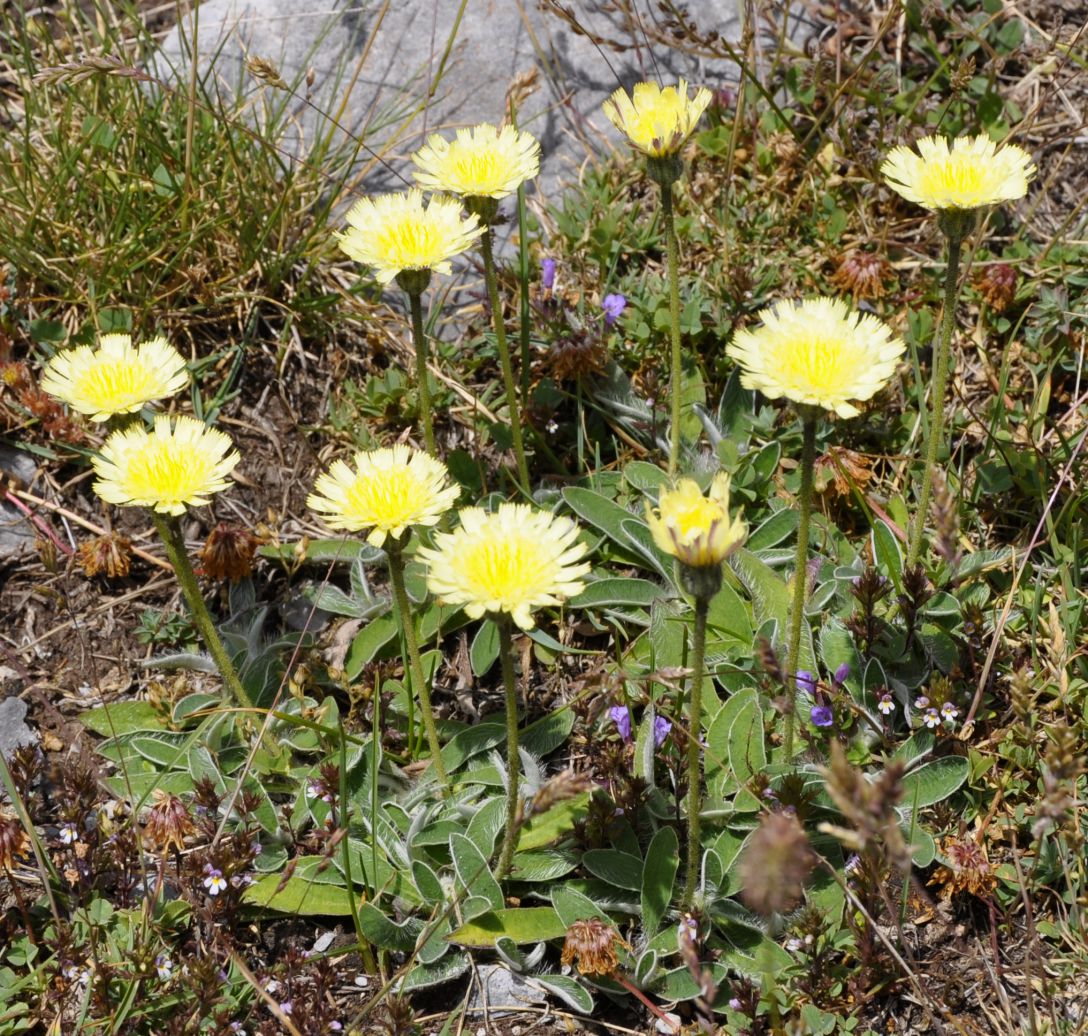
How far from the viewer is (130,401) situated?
2.94 meters

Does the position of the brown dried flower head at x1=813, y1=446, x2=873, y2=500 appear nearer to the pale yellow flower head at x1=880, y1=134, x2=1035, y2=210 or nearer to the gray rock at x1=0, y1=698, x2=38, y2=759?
the pale yellow flower head at x1=880, y1=134, x2=1035, y2=210

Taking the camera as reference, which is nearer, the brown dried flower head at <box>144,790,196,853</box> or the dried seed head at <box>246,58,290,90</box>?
the brown dried flower head at <box>144,790,196,853</box>

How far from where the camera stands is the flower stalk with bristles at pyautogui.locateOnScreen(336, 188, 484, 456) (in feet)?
9.59

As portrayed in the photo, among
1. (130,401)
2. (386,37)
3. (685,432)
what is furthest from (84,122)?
(685,432)

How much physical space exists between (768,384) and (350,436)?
6.20 ft

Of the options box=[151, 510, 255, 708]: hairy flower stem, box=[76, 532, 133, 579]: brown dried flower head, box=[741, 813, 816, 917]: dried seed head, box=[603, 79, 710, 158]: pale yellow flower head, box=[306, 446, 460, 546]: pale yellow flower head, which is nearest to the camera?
box=[741, 813, 816, 917]: dried seed head

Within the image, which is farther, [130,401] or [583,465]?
[583,465]

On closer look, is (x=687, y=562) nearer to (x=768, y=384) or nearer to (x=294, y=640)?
(x=768, y=384)

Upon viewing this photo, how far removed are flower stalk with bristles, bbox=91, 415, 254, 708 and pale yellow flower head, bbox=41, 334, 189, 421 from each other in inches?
2.7

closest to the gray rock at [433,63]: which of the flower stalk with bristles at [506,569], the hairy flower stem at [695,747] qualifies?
the flower stalk with bristles at [506,569]

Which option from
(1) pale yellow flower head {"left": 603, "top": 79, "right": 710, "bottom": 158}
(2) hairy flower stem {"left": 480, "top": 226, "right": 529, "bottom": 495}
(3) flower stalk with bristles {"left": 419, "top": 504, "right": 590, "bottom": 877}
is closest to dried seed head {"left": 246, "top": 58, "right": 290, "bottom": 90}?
(2) hairy flower stem {"left": 480, "top": 226, "right": 529, "bottom": 495}

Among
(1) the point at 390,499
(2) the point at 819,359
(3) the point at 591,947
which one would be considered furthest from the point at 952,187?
(3) the point at 591,947

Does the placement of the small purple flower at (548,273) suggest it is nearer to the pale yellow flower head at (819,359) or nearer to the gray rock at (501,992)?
the pale yellow flower head at (819,359)

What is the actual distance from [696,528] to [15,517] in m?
2.61
